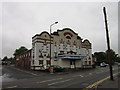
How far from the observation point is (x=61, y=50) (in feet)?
137

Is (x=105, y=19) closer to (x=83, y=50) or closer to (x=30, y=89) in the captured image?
(x=30, y=89)

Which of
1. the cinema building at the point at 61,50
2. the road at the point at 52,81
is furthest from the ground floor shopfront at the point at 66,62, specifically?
the road at the point at 52,81

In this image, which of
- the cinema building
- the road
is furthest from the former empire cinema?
the road

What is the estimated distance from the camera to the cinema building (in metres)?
37.2

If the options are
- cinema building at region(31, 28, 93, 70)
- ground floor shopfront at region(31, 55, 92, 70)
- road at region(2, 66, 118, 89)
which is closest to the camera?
road at region(2, 66, 118, 89)

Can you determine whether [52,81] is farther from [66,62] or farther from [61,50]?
[66,62]

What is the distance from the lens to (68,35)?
44.1 meters

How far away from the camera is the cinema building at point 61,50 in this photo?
37156 mm

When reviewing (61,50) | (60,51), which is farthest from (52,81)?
(61,50)

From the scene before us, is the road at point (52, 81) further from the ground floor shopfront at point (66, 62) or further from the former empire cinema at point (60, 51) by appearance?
the former empire cinema at point (60, 51)

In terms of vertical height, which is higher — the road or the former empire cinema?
the former empire cinema

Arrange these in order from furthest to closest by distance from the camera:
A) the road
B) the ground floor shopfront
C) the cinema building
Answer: the cinema building < the ground floor shopfront < the road

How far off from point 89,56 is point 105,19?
1257 inches

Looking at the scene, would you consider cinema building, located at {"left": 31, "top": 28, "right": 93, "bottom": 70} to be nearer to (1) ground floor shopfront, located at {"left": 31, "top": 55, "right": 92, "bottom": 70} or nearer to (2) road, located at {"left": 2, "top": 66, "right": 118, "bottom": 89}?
(1) ground floor shopfront, located at {"left": 31, "top": 55, "right": 92, "bottom": 70}
